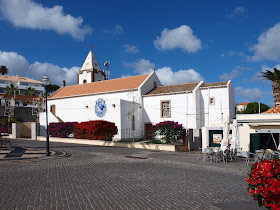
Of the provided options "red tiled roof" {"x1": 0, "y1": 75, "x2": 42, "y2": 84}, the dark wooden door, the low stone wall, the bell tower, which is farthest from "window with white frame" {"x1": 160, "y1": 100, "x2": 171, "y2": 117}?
"red tiled roof" {"x1": 0, "y1": 75, "x2": 42, "y2": 84}

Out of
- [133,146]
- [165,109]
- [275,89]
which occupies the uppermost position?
[275,89]

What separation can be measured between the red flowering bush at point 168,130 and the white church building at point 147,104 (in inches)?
107

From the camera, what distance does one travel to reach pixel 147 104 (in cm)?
A: 3123

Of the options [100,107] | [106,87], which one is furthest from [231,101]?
[106,87]

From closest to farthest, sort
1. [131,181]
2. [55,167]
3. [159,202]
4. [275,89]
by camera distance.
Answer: [159,202] < [131,181] < [55,167] < [275,89]

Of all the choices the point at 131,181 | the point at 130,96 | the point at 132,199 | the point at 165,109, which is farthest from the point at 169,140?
the point at 132,199

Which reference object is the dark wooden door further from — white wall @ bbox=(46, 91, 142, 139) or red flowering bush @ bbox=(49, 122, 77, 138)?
red flowering bush @ bbox=(49, 122, 77, 138)

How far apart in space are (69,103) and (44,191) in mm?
30387

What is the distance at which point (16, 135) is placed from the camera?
32000mm

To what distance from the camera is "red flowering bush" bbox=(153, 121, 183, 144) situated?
24.3m

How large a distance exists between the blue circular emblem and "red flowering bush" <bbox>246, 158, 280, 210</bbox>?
26609mm

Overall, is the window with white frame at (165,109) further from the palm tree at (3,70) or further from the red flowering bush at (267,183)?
the palm tree at (3,70)

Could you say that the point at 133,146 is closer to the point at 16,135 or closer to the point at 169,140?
the point at 169,140

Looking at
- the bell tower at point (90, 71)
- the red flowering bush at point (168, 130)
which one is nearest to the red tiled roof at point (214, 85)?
the red flowering bush at point (168, 130)
